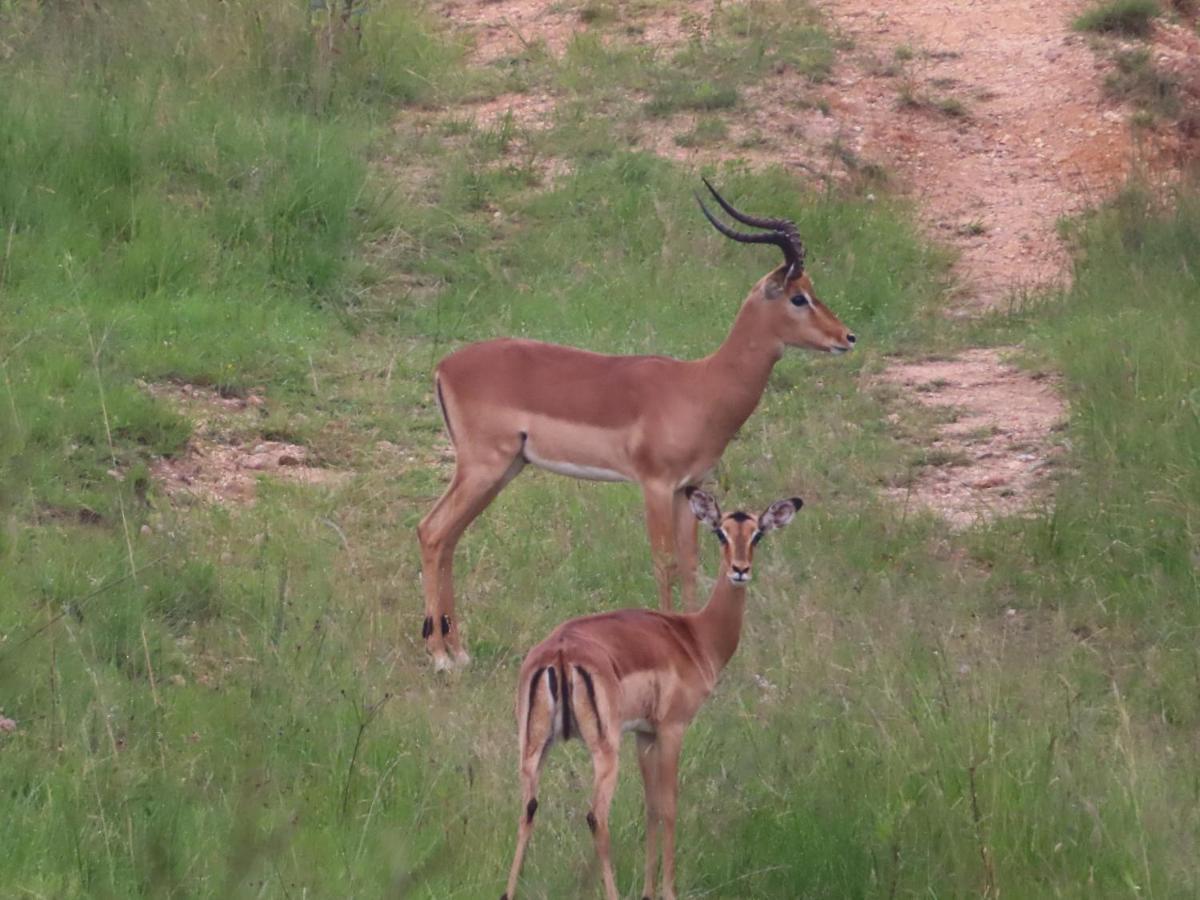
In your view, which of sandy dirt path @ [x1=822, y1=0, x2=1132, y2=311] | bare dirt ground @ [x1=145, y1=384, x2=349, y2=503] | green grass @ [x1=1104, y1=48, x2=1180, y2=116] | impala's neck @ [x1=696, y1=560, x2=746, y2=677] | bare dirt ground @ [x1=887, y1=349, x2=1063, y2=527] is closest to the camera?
impala's neck @ [x1=696, y1=560, x2=746, y2=677]

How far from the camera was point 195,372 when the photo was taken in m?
9.23

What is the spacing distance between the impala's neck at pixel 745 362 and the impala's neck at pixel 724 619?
82.0 inches

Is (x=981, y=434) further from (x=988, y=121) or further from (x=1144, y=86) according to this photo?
(x=1144, y=86)

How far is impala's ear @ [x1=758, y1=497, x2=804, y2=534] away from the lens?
5.69 metres

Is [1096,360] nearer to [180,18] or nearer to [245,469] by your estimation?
[245,469]

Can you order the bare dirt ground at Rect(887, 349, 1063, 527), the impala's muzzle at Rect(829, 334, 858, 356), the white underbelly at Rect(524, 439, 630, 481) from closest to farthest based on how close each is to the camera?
the white underbelly at Rect(524, 439, 630, 481)
the impala's muzzle at Rect(829, 334, 858, 356)
the bare dirt ground at Rect(887, 349, 1063, 527)

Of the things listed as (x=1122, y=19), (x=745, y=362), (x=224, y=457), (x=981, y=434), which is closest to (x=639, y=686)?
(x=745, y=362)

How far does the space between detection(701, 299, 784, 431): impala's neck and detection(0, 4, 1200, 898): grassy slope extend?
0.62 metres

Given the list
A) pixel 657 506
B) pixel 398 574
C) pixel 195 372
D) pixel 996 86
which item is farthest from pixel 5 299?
pixel 996 86

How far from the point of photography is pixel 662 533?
7.44 metres

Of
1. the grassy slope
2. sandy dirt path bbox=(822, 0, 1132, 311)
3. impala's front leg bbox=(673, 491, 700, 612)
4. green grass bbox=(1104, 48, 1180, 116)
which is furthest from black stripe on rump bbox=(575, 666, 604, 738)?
green grass bbox=(1104, 48, 1180, 116)

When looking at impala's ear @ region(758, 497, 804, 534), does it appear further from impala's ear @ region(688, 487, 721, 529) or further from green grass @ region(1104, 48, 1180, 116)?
green grass @ region(1104, 48, 1180, 116)

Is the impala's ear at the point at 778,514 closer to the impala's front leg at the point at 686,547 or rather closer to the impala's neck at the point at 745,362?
the impala's front leg at the point at 686,547

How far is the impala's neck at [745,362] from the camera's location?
25.4 feet
